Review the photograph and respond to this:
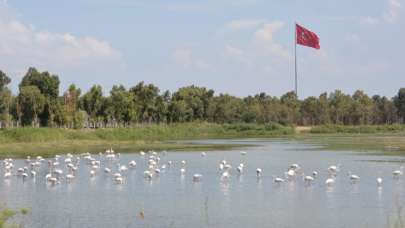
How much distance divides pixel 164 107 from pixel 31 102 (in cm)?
3100

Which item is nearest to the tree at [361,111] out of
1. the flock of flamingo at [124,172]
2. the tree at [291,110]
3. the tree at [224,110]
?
the tree at [291,110]

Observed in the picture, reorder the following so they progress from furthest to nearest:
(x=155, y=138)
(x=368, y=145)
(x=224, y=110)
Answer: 1. (x=224, y=110)
2. (x=155, y=138)
3. (x=368, y=145)

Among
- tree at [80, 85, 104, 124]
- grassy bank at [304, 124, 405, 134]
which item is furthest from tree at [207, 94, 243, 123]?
tree at [80, 85, 104, 124]

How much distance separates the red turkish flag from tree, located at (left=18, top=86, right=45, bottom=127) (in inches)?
1147

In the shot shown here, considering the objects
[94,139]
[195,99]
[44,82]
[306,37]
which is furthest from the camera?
[195,99]

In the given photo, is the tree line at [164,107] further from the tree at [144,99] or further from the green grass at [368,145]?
the green grass at [368,145]

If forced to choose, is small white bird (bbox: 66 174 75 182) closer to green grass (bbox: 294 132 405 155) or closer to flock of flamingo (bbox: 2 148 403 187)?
flock of flamingo (bbox: 2 148 403 187)

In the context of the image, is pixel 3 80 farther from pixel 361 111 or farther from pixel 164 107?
pixel 361 111

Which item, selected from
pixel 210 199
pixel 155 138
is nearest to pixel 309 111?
pixel 155 138

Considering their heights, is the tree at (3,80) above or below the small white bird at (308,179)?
above

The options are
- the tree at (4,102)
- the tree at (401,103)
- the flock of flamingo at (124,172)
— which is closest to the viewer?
the flock of flamingo at (124,172)

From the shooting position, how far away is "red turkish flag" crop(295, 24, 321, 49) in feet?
237

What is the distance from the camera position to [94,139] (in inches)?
2938

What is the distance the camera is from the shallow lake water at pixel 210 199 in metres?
22.4
